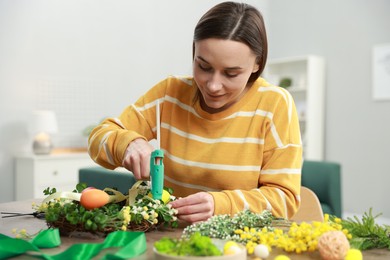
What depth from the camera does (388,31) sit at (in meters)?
5.63

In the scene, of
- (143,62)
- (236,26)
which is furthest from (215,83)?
(143,62)

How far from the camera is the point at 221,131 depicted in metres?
1.51

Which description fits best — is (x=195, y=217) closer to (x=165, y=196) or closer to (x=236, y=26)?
(x=165, y=196)

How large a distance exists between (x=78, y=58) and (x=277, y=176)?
12.8 ft

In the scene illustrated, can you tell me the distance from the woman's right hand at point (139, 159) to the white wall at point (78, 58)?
3337 mm

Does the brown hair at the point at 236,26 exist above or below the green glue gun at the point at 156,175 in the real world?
above

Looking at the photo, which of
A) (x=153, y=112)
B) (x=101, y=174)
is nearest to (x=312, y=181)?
(x=101, y=174)

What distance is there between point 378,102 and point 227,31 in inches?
188

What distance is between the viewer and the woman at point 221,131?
1.29 metres

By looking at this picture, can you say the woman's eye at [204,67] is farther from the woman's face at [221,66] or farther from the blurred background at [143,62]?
the blurred background at [143,62]

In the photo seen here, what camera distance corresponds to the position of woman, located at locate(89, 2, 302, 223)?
50.9 inches

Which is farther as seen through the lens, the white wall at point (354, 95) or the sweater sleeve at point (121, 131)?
the white wall at point (354, 95)

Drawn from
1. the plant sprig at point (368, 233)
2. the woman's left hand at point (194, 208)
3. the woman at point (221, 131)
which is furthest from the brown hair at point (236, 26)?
the plant sprig at point (368, 233)

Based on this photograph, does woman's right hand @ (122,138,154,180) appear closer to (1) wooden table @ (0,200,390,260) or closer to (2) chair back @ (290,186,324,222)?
(1) wooden table @ (0,200,390,260)
